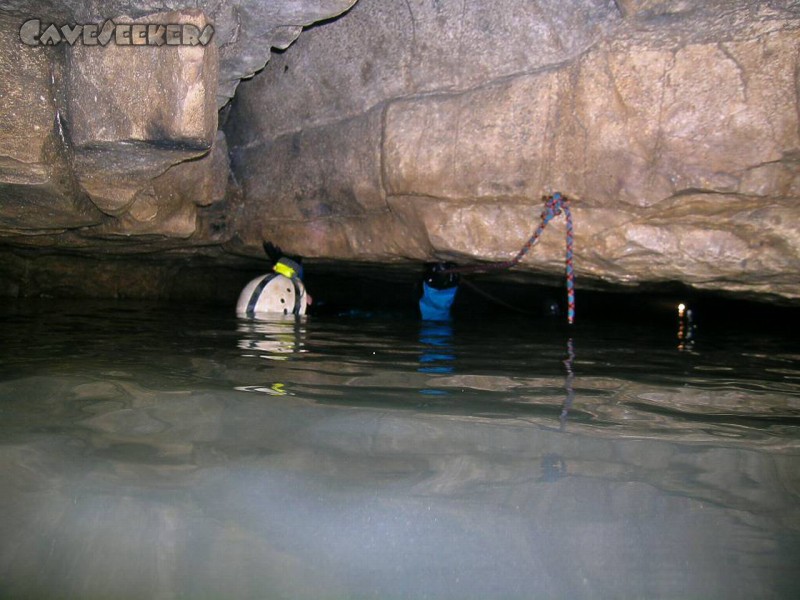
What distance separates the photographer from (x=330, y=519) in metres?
1.55

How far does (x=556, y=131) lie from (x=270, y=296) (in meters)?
3.28

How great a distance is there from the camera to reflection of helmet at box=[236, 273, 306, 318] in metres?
6.18

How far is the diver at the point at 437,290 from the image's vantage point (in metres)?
6.40

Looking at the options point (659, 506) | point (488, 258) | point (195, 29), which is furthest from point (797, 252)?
point (195, 29)

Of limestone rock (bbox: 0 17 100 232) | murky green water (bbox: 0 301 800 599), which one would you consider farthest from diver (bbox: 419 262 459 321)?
limestone rock (bbox: 0 17 100 232)

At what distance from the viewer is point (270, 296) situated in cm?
622

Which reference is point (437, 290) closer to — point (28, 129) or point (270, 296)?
point (270, 296)

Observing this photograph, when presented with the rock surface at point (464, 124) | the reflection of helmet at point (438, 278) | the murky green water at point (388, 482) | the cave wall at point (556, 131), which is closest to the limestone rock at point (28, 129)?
the rock surface at point (464, 124)

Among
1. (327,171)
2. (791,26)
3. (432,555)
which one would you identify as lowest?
(432,555)

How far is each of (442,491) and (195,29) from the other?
124 inches

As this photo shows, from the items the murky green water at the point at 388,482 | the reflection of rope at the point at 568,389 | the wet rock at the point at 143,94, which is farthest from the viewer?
the wet rock at the point at 143,94

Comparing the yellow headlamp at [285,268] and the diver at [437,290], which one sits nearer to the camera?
the yellow headlamp at [285,268]

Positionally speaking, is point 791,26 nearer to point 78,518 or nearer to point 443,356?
point 443,356

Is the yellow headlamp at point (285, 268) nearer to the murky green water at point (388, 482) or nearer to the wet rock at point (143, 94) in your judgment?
the wet rock at point (143, 94)
